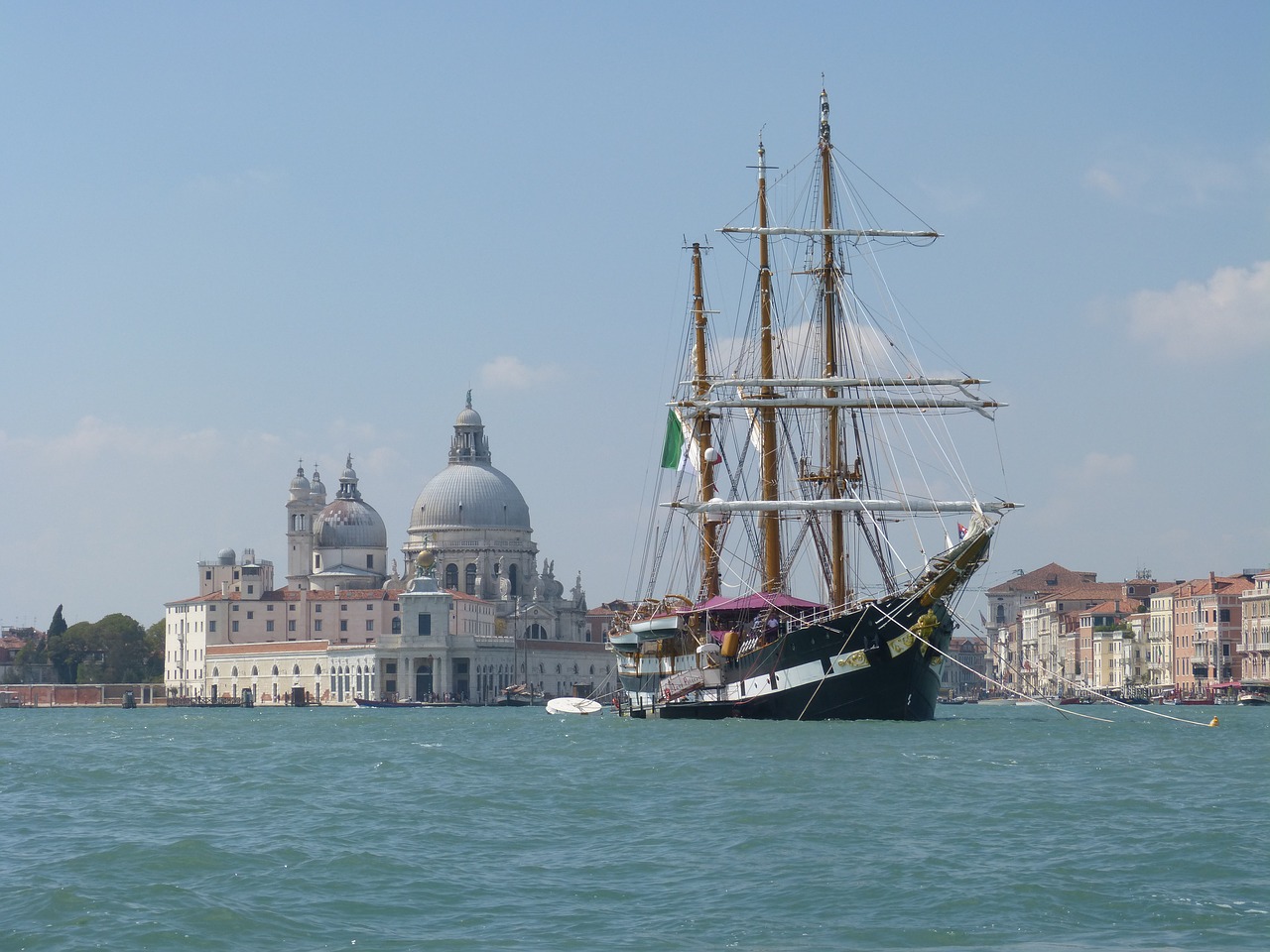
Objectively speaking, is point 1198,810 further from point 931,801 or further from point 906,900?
point 906,900

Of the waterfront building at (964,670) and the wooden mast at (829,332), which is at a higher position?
the wooden mast at (829,332)

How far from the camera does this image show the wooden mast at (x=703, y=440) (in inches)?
2445

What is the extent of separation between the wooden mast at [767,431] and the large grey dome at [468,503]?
108 metres

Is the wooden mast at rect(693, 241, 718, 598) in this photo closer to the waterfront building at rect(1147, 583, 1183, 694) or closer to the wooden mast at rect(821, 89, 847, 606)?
the wooden mast at rect(821, 89, 847, 606)

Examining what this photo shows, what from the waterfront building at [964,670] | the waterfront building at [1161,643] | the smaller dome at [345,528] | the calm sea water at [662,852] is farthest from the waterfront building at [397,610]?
the calm sea water at [662,852]

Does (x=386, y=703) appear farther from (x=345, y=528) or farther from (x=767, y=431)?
(x=767, y=431)

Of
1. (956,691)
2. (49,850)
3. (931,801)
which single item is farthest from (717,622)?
(956,691)

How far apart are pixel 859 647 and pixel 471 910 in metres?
30.8

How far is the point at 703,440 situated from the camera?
63.5 meters

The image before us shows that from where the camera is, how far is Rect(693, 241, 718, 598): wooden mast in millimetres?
62094

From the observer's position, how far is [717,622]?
55.9 m

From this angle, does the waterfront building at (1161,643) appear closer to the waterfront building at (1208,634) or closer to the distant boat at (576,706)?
the waterfront building at (1208,634)

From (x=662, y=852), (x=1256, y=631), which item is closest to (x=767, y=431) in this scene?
(x=662, y=852)

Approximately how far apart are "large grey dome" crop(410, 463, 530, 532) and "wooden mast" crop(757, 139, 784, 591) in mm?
107880
